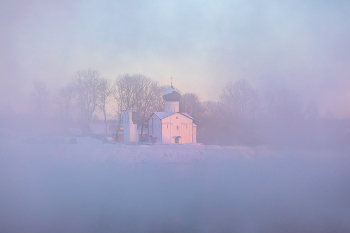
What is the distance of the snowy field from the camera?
376 inches

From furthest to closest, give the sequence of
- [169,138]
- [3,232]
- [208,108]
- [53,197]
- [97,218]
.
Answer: [208,108]
[169,138]
[53,197]
[97,218]
[3,232]

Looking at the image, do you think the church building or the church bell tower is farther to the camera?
the church bell tower

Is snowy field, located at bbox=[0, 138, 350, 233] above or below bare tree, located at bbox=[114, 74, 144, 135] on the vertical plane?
below

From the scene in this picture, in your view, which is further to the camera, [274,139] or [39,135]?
[274,139]

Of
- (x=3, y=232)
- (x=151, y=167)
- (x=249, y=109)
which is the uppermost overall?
(x=249, y=109)

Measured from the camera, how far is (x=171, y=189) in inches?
504

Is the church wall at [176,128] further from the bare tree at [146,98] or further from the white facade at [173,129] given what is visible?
the bare tree at [146,98]

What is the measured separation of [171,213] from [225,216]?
71.8 inches

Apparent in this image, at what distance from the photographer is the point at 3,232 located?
869cm

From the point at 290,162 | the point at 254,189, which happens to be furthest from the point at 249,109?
the point at 254,189

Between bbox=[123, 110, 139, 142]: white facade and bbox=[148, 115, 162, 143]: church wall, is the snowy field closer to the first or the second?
bbox=[148, 115, 162, 143]: church wall

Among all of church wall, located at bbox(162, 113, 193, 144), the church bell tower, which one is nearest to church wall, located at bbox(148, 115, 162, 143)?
church wall, located at bbox(162, 113, 193, 144)

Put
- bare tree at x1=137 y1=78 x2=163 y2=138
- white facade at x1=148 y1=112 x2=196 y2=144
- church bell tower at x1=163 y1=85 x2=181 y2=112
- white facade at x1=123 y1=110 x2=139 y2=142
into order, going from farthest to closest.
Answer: bare tree at x1=137 y1=78 x2=163 y2=138
church bell tower at x1=163 y1=85 x2=181 y2=112
white facade at x1=123 y1=110 x2=139 y2=142
white facade at x1=148 y1=112 x2=196 y2=144

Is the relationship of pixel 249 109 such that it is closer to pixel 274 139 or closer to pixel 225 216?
pixel 274 139
